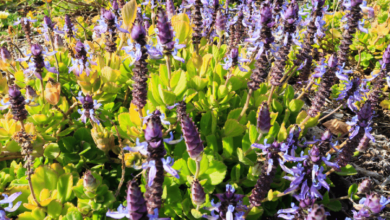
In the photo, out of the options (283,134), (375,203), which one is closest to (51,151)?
(283,134)

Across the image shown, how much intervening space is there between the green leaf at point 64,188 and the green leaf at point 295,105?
2006 mm

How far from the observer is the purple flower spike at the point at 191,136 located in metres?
1.30

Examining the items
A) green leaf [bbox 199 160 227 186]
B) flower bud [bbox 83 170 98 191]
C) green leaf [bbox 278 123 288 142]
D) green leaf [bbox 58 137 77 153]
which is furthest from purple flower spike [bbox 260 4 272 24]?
green leaf [bbox 58 137 77 153]

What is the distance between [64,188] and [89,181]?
1.57 feet

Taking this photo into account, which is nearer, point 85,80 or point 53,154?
point 53,154

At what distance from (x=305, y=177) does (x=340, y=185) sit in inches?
57.0

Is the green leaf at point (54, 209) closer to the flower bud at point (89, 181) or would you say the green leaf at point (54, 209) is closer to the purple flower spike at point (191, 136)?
the flower bud at point (89, 181)

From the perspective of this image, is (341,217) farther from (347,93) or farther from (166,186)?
(166,186)

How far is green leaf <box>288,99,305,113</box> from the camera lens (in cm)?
265

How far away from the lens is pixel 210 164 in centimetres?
202

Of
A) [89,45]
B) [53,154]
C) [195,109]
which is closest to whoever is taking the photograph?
[53,154]

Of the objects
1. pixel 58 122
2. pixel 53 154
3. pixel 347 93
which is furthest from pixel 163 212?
pixel 347 93

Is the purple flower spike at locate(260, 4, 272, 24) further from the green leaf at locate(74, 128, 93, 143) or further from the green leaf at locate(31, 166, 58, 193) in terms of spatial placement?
the green leaf at locate(31, 166, 58, 193)

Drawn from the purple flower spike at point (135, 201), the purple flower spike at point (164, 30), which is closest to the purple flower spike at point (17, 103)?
the purple flower spike at point (164, 30)
